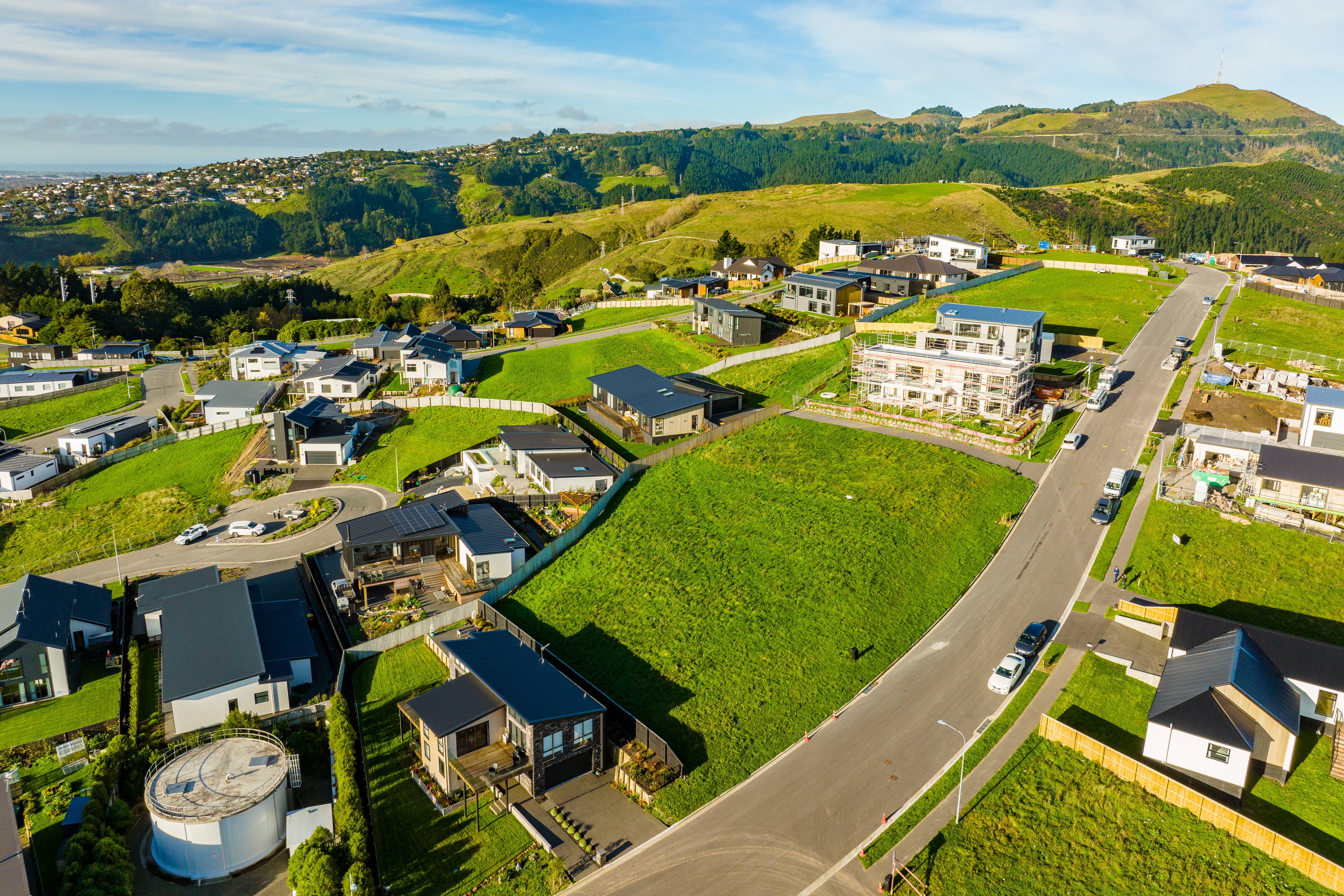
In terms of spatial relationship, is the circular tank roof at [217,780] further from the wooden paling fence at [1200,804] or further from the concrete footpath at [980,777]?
the wooden paling fence at [1200,804]

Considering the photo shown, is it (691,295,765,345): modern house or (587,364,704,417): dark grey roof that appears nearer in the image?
(587,364,704,417): dark grey roof

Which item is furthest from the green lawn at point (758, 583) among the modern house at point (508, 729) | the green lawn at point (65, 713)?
the green lawn at point (65, 713)

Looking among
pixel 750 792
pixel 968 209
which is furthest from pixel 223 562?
pixel 968 209

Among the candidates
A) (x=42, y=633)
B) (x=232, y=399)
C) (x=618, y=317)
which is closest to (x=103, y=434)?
(x=232, y=399)

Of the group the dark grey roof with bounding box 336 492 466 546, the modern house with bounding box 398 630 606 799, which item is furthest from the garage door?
the dark grey roof with bounding box 336 492 466 546

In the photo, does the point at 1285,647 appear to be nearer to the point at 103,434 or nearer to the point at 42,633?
the point at 42,633

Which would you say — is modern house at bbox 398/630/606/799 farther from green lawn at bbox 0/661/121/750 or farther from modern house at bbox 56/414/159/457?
modern house at bbox 56/414/159/457
